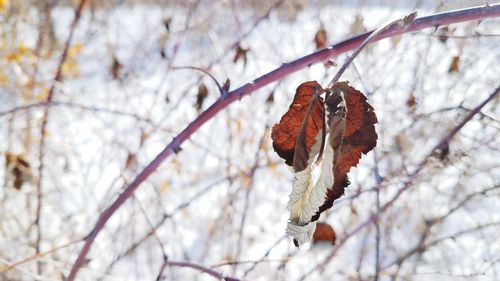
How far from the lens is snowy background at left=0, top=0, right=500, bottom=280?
1911 millimetres

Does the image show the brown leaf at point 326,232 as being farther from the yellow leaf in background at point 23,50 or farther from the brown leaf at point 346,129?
the yellow leaf in background at point 23,50

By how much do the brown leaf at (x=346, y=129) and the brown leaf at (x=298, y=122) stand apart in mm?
20

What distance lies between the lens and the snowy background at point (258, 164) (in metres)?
1.91

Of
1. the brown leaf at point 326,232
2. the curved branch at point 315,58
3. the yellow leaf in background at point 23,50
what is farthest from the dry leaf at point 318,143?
the yellow leaf in background at point 23,50

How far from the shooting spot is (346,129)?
61cm

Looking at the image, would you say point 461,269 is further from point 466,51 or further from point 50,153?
point 50,153

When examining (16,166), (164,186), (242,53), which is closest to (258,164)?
(242,53)

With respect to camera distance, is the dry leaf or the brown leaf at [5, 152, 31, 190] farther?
the brown leaf at [5, 152, 31, 190]

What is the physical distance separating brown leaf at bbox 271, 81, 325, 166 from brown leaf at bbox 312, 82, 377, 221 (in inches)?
0.8

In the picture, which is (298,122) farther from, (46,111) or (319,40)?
(46,111)

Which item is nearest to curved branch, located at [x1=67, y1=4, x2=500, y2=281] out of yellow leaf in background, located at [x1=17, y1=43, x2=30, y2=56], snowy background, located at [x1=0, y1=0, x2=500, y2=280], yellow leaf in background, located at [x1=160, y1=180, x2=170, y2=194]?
snowy background, located at [x1=0, y1=0, x2=500, y2=280]

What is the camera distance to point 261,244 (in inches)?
115

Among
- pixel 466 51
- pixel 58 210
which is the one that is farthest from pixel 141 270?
pixel 466 51

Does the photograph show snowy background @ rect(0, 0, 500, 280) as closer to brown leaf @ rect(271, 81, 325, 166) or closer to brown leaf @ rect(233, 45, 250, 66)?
brown leaf @ rect(233, 45, 250, 66)
